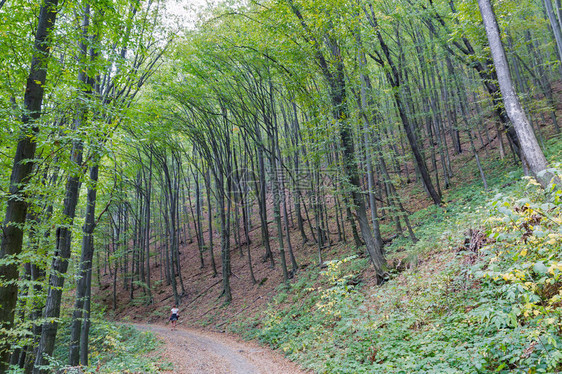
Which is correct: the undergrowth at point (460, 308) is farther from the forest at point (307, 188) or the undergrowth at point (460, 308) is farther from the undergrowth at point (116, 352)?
the undergrowth at point (116, 352)

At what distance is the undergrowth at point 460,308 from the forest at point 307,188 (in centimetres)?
4

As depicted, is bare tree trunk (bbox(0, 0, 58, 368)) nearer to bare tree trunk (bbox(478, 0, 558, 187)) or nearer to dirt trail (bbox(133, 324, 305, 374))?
dirt trail (bbox(133, 324, 305, 374))

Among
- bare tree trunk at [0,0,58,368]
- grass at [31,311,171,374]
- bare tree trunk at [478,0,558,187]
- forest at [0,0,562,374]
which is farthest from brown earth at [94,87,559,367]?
bare tree trunk at [0,0,58,368]

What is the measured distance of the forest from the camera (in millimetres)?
4086

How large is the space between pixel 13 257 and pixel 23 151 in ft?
5.18

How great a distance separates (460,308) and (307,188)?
936 cm

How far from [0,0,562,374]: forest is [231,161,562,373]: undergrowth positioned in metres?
0.04

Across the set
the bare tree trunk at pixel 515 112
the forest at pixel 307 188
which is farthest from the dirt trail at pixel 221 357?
the bare tree trunk at pixel 515 112

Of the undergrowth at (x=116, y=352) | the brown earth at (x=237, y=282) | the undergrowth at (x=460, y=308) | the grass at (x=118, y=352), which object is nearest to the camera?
the undergrowth at (x=460, y=308)

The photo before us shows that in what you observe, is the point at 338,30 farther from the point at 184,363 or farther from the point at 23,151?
the point at 184,363

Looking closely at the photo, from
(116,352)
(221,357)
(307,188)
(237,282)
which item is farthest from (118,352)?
(307,188)

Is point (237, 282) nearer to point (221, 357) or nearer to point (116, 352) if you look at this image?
point (116, 352)

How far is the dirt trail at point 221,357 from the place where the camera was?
7766 mm

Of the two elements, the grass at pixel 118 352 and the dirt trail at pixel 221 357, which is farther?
the dirt trail at pixel 221 357
